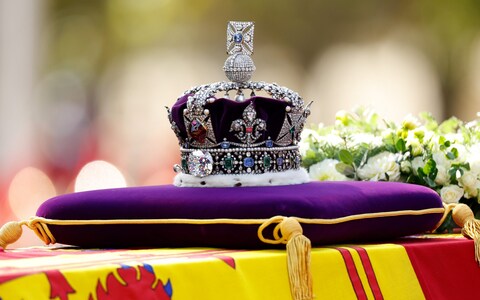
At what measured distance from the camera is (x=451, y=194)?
8.73 feet

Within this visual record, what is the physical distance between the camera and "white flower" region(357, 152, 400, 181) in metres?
2.70

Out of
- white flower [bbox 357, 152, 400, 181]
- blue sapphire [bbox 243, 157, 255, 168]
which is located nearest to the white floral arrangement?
white flower [bbox 357, 152, 400, 181]

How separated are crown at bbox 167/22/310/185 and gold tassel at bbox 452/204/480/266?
11.9 inches

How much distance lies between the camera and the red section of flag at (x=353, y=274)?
6.94 feet

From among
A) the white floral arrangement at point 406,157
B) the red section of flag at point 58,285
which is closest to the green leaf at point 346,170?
the white floral arrangement at point 406,157

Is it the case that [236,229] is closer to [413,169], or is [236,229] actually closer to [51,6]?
[413,169]

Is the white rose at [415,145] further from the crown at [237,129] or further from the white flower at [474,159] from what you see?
the crown at [237,129]

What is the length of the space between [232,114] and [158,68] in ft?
7.02

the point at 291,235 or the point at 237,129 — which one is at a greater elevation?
the point at 237,129

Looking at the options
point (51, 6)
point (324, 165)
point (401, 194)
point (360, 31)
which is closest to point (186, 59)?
Result: point (51, 6)

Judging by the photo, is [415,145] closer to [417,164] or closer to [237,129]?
[417,164]

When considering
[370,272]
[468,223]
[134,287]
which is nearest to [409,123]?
[468,223]

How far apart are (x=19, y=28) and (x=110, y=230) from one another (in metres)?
1.88

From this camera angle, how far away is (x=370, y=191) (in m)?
2.25
